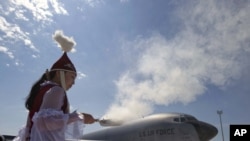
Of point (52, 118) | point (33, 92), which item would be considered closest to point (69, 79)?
point (33, 92)

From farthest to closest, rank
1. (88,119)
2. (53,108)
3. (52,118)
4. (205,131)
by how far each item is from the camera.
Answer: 1. (205,131)
2. (88,119)
3. (53,108)
4. (52,118)

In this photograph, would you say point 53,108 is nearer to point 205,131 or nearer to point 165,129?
point 165,129

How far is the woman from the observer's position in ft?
13.5

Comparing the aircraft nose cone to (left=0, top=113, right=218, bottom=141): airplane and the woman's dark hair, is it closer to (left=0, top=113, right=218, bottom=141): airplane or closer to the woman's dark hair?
(left=0, top=113, right=218, bottom=141): airplane

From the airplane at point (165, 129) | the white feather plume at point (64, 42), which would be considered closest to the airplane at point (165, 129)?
the airplane at point (165, 129)

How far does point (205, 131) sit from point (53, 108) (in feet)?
56.3

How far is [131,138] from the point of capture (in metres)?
19.0

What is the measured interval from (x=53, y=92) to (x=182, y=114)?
1720 cm

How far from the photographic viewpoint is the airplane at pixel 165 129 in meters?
18.7

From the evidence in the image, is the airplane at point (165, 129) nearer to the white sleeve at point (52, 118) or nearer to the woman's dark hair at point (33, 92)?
the woman's dark hair at point (33, 92)

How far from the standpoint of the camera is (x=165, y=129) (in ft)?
61.8

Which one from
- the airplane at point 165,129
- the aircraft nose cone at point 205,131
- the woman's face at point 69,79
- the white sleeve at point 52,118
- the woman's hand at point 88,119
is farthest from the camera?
the aircraft nose cone at point 205,131

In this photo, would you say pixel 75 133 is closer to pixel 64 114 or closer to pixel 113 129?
pixel 64 114

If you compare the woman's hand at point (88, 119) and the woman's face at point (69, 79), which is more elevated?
the woman's face at point (69, 79)
